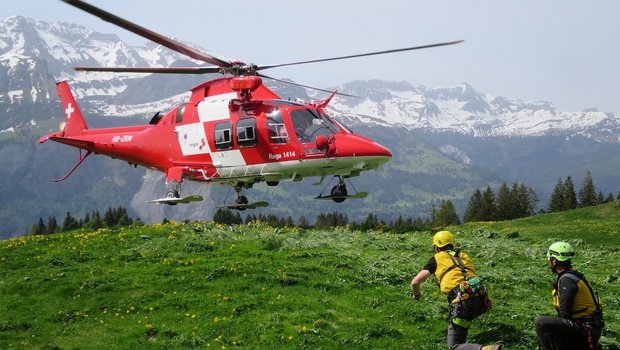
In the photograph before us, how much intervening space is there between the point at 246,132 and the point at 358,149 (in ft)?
15.8

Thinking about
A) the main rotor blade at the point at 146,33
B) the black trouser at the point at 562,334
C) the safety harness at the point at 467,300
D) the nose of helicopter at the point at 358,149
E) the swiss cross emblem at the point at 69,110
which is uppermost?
the main rotor blade at the point at 146,33

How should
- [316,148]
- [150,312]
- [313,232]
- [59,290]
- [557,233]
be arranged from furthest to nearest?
[557,233] → [313,232] → [316,148] → [59,290] → [150,312]

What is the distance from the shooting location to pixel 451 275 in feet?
46.8

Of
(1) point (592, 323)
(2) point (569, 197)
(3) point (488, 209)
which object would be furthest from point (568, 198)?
(1) point (592, 323)

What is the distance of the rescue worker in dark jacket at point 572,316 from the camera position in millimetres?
12969

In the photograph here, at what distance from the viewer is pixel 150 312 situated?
21.8m

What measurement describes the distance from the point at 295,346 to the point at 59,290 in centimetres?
1028

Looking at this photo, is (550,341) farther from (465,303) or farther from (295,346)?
(295,346)

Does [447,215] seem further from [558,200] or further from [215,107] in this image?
[215,107]

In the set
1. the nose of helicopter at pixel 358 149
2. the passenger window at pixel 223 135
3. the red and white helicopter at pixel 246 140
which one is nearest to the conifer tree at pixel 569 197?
the red and white helicopter at pixel 246 140

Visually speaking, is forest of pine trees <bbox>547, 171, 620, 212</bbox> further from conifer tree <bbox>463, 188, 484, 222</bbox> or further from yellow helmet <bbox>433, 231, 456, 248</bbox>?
yellow helmet <bbox>433, 231, 456, 248</bbox>

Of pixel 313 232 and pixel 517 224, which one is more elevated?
pixel 313 232

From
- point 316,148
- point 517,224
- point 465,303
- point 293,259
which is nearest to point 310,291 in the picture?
point 293,259

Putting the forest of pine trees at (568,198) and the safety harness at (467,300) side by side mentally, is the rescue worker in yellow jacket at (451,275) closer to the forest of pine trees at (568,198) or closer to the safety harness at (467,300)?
the safety harness at (467,300)
